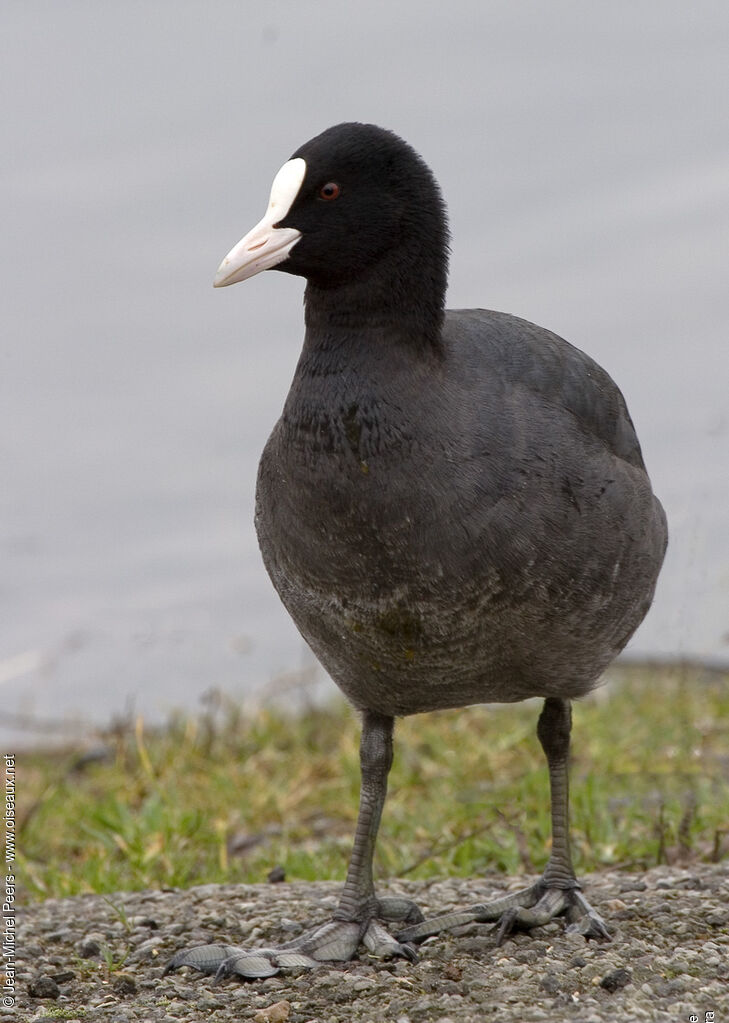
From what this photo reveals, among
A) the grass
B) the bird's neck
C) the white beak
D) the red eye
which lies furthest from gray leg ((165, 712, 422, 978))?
the red eye

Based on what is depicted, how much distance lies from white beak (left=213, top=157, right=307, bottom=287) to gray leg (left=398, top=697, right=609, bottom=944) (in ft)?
5.11

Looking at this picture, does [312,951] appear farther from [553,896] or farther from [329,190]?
[329,190]

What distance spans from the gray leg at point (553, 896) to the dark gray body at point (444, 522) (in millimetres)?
394

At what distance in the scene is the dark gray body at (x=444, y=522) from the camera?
3793mm

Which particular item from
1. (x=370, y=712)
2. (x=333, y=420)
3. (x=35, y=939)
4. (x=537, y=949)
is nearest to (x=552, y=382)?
(x=333, y=420)

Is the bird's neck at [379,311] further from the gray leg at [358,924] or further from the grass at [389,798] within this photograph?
the grass at [389,798]

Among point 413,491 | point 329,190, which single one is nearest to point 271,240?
point 329,190

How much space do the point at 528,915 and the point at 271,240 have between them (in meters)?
1.92

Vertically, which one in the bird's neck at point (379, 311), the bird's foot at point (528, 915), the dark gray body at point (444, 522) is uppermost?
the bird's neck at point (379, 311)

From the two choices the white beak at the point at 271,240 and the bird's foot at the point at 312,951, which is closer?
the white beak at the point at 271,240

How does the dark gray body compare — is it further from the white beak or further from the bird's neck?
the white beak

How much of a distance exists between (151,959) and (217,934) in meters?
0.25

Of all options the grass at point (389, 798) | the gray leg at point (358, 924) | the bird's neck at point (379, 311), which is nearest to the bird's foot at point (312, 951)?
the gray leg at point (358, 924)

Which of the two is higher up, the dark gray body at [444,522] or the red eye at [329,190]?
the red eye at [329,190]
